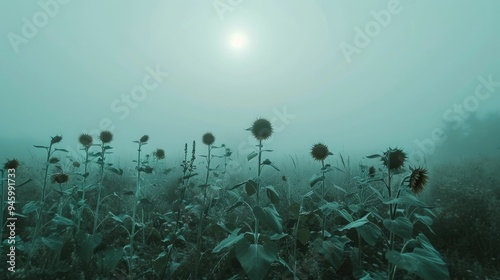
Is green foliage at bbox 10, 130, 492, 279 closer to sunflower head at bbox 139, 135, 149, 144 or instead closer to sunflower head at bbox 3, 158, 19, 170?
sunflower head at bbox 139, 135, 149, 144

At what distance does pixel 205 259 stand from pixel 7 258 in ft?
7.86

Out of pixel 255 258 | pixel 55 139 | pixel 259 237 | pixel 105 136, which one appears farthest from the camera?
pixel 105 136

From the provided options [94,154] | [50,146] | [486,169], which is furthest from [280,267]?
[486,169]

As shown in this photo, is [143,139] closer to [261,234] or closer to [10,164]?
[10,164]

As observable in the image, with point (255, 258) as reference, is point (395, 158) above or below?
above

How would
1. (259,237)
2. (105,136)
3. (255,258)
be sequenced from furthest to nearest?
(105,136)
(259,237)
(255,258)

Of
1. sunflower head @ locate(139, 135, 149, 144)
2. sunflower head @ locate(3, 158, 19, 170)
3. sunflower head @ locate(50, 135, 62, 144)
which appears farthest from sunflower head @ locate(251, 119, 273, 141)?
sunflower head @ locate(3, 158, 19, 170)

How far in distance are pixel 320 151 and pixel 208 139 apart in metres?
1.78

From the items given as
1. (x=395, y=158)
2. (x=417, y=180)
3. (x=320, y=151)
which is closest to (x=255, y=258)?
(x=417, y=180)

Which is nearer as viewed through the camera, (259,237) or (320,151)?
(259,237)

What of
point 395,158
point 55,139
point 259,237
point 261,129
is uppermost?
point 261,129

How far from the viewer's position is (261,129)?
3.41 meters

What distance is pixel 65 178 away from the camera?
3.52 meters

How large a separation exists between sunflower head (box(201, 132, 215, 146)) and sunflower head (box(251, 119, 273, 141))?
4.16 feet
